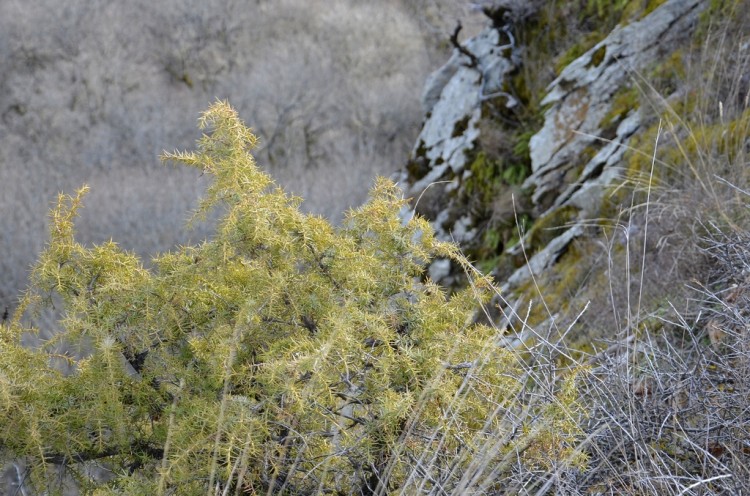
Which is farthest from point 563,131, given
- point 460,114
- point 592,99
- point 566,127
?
point 460,114

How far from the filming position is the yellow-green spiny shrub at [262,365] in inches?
83.5

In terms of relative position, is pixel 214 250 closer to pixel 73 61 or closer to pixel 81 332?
pixel 81 332

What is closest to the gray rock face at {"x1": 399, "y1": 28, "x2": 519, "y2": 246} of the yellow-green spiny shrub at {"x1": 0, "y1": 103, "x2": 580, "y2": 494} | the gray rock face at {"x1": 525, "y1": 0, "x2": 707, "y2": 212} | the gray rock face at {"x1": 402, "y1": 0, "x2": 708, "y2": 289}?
the gray rock face at {"x1": 402, "y1": 0, "x2": 708, "y2": 289}

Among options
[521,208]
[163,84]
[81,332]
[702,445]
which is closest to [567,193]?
[521,208]

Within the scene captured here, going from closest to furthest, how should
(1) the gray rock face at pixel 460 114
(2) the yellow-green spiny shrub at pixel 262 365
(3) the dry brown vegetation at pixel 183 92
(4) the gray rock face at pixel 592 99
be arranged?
(2) the yellow-green spiny shrub at pixel 262 365 → (4) the gray rock face at pixel 592 99 → (1) the gray rock face at pixel 460 114 → (3) the dry brown vegetation at pixel 183 92

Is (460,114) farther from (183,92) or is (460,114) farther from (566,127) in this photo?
(183,92)

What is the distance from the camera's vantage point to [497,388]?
2.32 m

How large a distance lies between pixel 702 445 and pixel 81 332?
183 centimetres

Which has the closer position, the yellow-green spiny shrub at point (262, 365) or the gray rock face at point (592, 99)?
the yellow-green spiny shrub at point (262, 365)

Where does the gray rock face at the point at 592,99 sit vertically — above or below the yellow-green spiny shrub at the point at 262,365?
below

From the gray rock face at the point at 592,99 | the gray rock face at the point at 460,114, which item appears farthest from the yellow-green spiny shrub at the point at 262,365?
the gray rock face at the point at 460,114

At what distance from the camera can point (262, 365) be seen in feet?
6.98

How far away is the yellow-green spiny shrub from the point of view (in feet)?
6.96

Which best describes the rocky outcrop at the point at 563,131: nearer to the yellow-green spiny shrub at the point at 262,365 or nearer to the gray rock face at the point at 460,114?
the gray rock face at the point at 460,114
